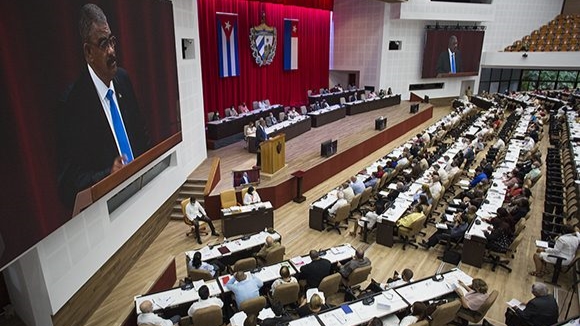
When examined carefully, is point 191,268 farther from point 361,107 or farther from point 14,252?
point 361,107

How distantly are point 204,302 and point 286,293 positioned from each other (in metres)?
1.32

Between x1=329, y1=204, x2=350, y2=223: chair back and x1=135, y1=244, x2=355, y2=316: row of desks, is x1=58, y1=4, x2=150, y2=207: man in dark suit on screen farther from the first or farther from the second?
x1=329, y1=204, x2=350, y2=223: chair back

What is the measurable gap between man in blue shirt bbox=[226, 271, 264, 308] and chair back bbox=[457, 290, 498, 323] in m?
3.28

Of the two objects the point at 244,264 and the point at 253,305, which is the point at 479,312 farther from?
the point at 244,264

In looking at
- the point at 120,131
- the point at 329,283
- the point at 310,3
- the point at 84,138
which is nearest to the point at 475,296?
the point at 329,283

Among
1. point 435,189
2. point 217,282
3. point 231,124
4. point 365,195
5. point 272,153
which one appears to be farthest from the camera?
point 231,124

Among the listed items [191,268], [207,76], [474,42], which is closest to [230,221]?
[191,268]

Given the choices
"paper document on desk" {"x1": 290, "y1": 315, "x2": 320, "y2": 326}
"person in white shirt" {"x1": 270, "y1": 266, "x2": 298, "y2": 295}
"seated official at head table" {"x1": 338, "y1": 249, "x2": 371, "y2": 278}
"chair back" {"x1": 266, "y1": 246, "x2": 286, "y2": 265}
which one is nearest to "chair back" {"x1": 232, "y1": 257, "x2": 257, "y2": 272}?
"chair back" {"x1": 266, "y1": 246, "x2": 286, "y2": 265}

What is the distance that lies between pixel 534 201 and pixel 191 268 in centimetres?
997

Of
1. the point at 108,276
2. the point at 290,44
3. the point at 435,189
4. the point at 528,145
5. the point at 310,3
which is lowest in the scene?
the point at 108,276

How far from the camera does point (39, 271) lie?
215 inches

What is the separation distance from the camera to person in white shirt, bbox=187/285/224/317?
224 inches

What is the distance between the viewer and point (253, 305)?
5.89m

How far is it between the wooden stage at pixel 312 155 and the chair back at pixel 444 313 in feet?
19.8
